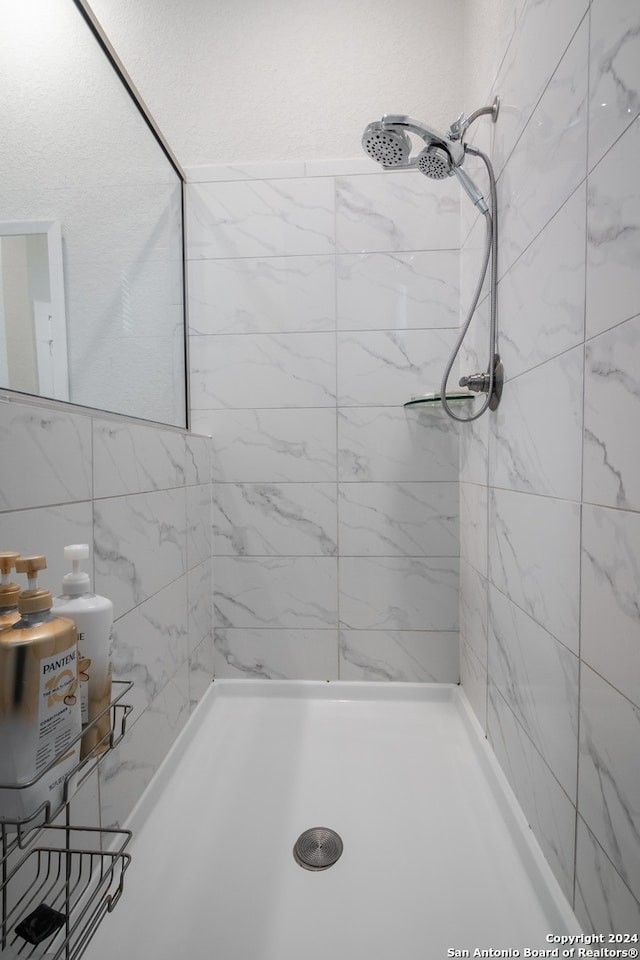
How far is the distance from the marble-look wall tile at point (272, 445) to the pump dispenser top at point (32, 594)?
1.10 metres

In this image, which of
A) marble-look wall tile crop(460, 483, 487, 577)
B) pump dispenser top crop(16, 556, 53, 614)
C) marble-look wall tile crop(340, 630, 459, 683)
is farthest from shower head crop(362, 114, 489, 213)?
marble-look wall tile crop(340, 630, 459, 683)

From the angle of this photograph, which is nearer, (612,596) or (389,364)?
(612,596)

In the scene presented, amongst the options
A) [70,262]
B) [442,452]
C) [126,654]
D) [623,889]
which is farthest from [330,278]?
[623,889]

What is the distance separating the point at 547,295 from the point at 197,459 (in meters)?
1.07

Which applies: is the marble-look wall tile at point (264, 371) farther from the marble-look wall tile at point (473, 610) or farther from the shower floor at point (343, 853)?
the shower floor at point (343, 853)

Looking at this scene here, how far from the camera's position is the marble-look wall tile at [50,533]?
645mm

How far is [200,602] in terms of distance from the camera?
58.7 inches

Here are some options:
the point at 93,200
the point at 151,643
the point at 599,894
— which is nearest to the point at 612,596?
the point at 599,894

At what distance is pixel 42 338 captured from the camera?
2.84 feet

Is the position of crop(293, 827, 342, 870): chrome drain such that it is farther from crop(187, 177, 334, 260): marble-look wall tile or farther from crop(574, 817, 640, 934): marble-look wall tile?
crop(187, 177, 334, 260): marble-look wall tile

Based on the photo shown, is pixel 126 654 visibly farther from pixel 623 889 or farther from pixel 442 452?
pixel 442 452

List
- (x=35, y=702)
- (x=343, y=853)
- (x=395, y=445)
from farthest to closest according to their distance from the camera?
(x=395, y=445) < (x=343, y=853) < (x=35, y=702)

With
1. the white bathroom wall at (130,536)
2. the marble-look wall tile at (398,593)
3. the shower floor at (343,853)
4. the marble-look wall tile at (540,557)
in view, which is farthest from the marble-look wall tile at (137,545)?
the marble-look wall tile at (540,557)

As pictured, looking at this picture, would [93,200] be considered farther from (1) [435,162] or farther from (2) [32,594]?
(2) [32,594]
